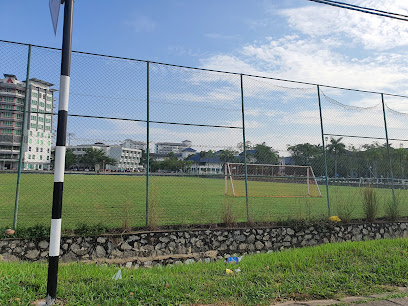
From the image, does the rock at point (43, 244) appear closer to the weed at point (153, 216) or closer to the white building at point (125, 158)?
the weed at point (153, 216)

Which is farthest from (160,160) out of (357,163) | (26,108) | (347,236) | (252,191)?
(252,191)

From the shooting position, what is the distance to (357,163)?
12.2 metres

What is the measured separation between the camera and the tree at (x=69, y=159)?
7480mm

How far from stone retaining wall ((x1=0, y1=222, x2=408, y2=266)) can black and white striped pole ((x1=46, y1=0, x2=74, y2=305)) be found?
2.62 m

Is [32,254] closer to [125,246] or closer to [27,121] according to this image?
[125,246]

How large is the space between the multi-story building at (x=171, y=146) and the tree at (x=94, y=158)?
3.96ft

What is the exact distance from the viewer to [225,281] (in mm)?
4543

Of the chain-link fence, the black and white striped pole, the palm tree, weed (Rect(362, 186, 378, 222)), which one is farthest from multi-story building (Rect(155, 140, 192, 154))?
weed (Rect(362, 186, 378, 222))

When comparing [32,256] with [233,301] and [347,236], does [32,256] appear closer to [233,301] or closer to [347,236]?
[233,301]

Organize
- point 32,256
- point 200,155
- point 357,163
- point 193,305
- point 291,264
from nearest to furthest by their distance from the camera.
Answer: point 193,305 → point 291,264 → point 32,256 → point 200,155 → point 357,163

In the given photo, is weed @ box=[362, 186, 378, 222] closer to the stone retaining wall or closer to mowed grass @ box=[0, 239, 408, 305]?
the stone retaining wall

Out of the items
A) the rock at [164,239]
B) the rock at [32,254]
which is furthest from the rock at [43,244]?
the rock at [164,239]

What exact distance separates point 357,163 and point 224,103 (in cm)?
634

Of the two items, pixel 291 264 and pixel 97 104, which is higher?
pixel 97 104
